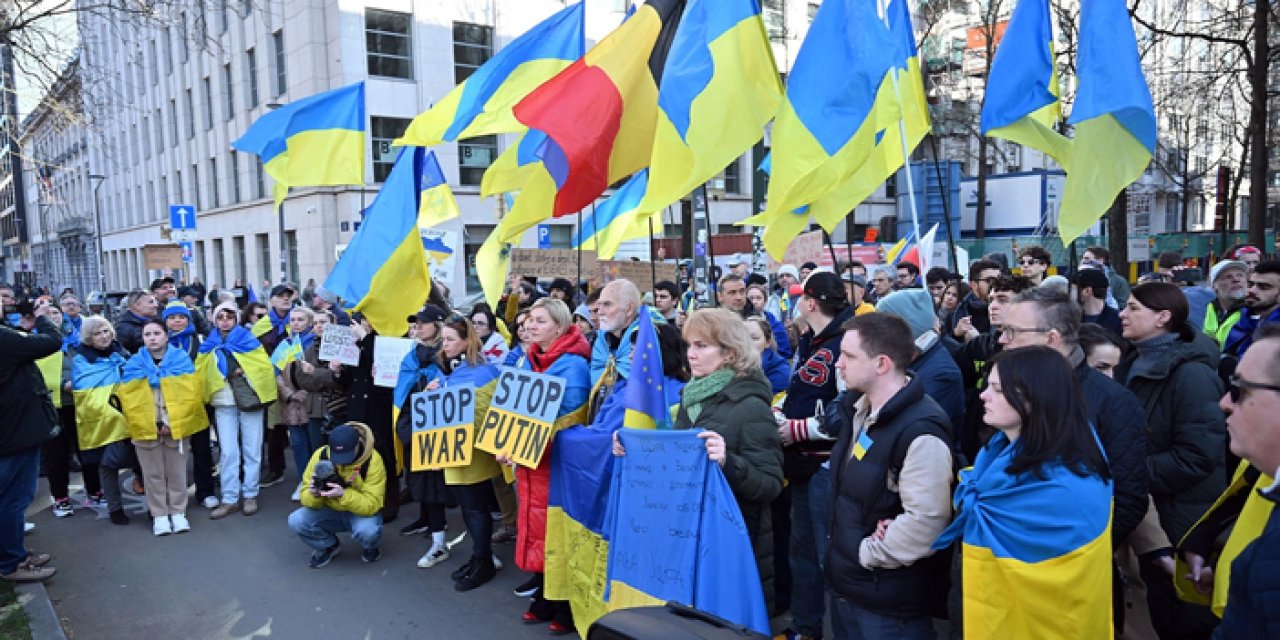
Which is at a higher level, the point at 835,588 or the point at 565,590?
the point at 835,588

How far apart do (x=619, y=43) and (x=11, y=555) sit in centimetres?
538

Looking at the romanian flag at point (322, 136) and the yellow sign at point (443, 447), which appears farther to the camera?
the romanian flag at point (322, 136)

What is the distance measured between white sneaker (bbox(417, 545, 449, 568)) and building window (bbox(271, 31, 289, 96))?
2602cm

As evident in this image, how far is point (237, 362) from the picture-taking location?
7.40 metres

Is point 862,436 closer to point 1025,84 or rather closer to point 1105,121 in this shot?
point 1105,121

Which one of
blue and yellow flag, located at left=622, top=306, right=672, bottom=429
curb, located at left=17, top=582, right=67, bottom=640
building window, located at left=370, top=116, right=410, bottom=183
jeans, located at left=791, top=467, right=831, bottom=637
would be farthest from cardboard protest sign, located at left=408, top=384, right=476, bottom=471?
building window, located at left=370, top=116, right=410, bottom=183

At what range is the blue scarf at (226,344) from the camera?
7328 millimetres

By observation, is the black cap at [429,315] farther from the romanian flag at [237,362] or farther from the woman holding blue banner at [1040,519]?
the woman holding blue banner at [1040,519]

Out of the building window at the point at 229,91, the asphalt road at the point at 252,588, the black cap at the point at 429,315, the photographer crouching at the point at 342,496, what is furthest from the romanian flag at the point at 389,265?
the building window at the point at 229,91

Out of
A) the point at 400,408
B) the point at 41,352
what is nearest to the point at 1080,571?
the point at 400,408

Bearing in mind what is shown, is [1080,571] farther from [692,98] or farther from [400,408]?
[400,408]

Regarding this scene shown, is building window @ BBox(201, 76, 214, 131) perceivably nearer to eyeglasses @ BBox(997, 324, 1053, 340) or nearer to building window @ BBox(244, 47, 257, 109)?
building window @ BBox(244, 47, 257, 109)

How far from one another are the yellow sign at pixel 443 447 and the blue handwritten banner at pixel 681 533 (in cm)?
156

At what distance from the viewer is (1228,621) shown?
6.77ft
